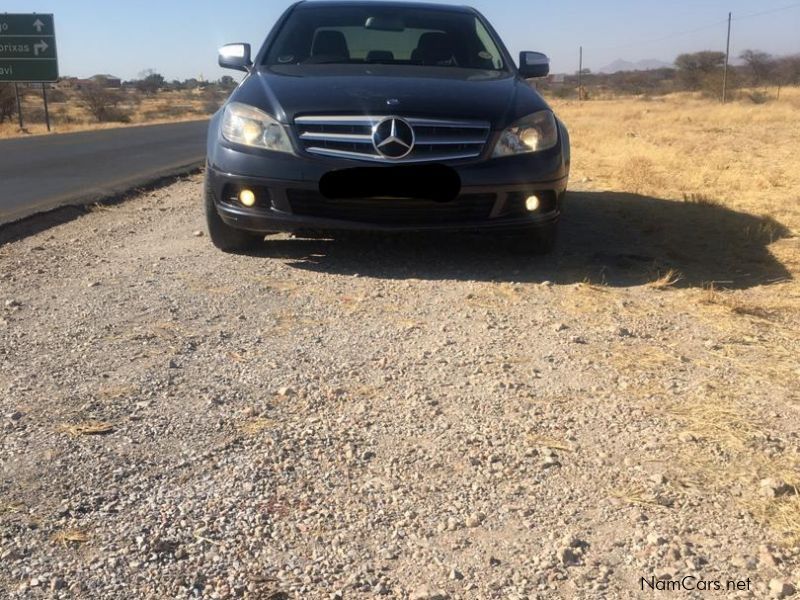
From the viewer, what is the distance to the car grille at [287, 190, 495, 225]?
4.38 m

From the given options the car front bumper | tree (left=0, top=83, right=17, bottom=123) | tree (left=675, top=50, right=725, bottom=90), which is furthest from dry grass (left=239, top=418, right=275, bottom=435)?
tree (left=675, top=50, right=725, bottom=90)

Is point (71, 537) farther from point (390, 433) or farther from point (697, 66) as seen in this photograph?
point (697, 66)

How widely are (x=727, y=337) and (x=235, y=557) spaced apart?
243 centimetres

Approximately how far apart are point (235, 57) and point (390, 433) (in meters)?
3.80

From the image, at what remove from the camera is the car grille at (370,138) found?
433 cm

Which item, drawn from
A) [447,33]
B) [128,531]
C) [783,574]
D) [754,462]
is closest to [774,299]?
[754,462]

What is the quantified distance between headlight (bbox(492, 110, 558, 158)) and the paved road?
4.13 metres

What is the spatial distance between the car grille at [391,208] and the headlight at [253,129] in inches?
11.1

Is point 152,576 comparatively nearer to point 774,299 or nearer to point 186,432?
point 186,432

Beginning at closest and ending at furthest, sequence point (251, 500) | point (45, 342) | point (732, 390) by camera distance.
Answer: point (251, 500) → point (732, 390) → point (45, 342)

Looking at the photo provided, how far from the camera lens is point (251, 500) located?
216 cm

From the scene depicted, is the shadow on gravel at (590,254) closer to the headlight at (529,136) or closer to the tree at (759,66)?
the headlight at (529,136)

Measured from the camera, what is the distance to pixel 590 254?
525 centimetres

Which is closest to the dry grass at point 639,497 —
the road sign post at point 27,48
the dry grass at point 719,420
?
the dry grass at point 719,420
